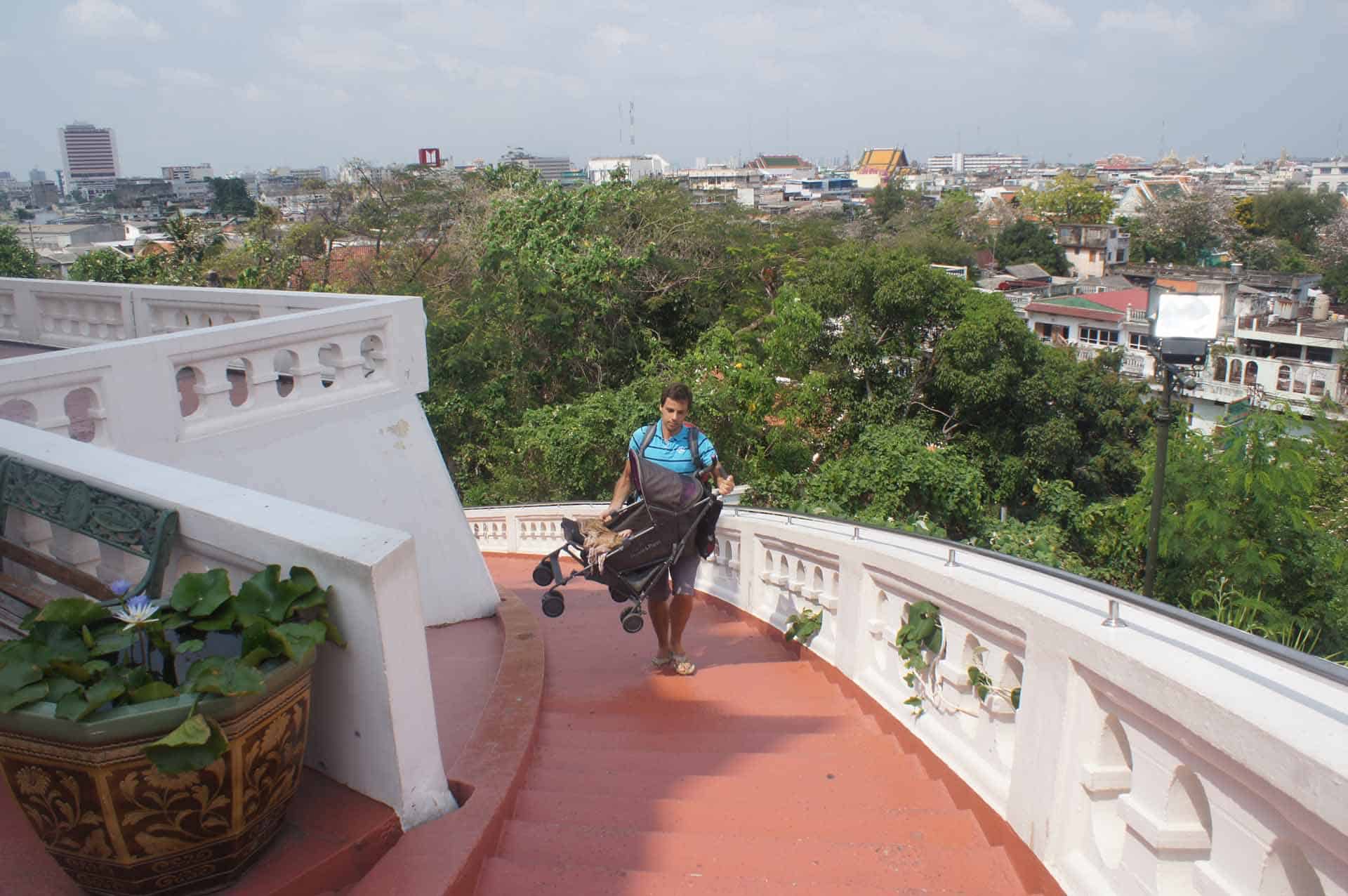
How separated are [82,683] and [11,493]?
112 centimetres

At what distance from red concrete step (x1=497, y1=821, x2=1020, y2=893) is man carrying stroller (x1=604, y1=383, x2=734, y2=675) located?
5.52 ft

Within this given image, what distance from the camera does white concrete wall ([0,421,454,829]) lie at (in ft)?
7.18

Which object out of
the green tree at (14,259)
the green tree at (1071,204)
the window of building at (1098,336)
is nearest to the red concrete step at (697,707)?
the green tree at (14,259)

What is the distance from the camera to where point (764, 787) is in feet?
10.5

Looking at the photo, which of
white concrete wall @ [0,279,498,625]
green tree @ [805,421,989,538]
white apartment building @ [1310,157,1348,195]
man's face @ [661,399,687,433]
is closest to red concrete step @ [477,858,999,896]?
man's face @ [661,399,687,433]

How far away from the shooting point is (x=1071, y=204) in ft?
289

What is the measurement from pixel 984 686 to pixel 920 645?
0.47 m

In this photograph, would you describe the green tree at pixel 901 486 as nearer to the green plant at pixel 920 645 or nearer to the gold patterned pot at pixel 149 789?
the green plant at pixel 920 645

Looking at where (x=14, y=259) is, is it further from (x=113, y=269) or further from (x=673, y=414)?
(x=673, y=414)

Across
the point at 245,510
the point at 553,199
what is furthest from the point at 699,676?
the point at 553,199

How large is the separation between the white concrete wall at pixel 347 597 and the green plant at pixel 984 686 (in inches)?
64.7

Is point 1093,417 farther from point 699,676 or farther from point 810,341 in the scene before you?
point 699,676

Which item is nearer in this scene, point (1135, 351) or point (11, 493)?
point (11, 493)

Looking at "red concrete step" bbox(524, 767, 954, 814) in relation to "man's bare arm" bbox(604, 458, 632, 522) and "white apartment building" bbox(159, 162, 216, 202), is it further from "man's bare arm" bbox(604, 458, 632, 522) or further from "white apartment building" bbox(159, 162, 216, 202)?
"white apartment building" bbox(159, 162, 216, 202)
